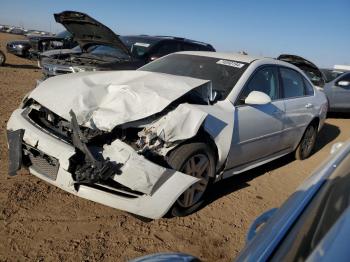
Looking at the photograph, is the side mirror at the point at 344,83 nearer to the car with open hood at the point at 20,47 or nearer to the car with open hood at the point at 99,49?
the car with open hood at the point at 99,49

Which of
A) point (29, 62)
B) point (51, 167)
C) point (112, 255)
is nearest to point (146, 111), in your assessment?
point (51, 167)

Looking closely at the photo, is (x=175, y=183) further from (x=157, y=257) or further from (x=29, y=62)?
(x=29, y=62)

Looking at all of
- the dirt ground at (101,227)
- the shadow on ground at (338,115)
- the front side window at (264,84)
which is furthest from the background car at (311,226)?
the shadow on ground at (338,115)

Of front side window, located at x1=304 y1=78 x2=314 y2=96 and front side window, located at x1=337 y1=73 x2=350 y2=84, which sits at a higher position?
front side window, located at x1=304 y1=78 x2=314 y2=96

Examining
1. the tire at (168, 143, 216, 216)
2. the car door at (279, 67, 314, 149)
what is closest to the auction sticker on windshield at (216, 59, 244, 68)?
the car door at (279, 67, 314, 149)

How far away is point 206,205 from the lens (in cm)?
439

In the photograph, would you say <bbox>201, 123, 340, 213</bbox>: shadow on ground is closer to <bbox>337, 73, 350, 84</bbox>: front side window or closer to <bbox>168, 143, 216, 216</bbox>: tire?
<bbox>168, 143, 216, 216</bbox>: tire

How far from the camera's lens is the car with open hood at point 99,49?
294 inches

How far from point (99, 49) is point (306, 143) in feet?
16.5

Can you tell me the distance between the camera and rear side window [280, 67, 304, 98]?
5613mm

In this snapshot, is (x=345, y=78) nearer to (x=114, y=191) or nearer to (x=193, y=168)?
(x=193, y=168)

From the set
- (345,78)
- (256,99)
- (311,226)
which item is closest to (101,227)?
(256,99)

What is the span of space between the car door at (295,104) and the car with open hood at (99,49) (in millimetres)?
3145

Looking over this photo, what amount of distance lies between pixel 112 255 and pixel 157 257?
169cm
